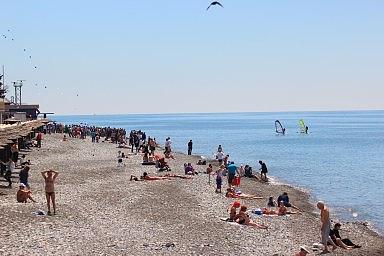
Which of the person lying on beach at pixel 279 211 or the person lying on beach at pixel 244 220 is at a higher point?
the person lying on beach at pixel 244 220

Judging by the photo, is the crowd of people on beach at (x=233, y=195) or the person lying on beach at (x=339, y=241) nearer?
the crowd of people on beach at (x=233, y=195)

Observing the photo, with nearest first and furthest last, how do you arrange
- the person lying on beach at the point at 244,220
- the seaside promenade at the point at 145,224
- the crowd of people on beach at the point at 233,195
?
the seaside promenade at the point at 145,224
the crowd of people on beach at the point at 233,195
the person lying on beach at the point at 244,220

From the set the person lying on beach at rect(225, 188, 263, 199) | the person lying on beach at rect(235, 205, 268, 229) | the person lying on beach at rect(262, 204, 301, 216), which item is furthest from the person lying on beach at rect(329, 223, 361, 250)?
the person lying on beach at rect(225, 188, 263, 199)

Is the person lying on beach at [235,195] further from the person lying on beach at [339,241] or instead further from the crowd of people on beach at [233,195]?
the person lying on beach at [339,241]

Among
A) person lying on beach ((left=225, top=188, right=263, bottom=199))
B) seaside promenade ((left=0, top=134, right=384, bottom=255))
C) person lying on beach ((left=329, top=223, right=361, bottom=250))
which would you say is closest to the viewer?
seaside promenade ((left=0, top=134, right=384, bottom=255))

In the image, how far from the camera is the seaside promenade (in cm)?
1645

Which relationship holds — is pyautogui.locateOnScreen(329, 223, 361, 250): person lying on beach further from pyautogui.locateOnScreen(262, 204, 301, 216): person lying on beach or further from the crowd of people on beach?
pyautogui.locateOnScreen(262, 204, 301, 216): person lying on beach

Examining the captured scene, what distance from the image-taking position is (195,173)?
3672 centimetres

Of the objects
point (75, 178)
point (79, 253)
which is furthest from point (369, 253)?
point (75, 178)

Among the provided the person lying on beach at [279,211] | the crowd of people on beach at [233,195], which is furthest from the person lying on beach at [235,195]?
the person lying on beach at [279,211]

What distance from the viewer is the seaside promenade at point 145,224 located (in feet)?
54.0

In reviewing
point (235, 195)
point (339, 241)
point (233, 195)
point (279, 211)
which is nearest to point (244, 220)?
point (339, 241)

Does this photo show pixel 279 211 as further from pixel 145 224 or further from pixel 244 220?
pixel 145 224

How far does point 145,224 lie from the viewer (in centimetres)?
1992
